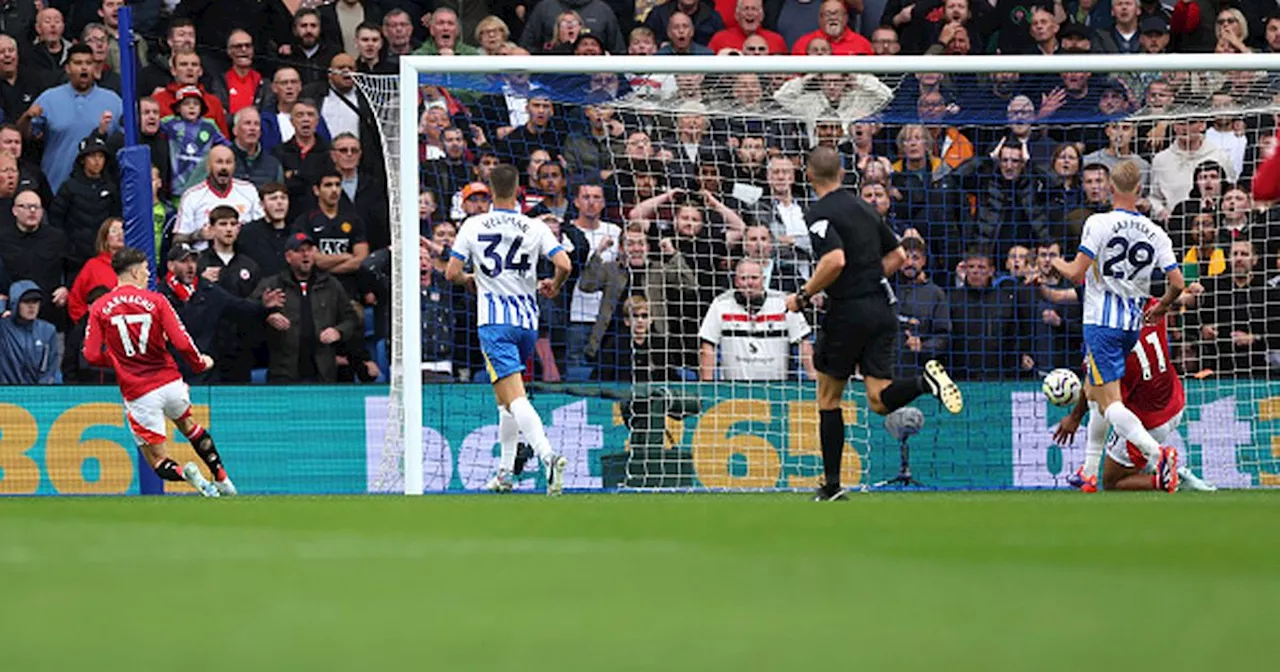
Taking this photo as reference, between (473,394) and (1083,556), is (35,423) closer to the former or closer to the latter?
(473,394)

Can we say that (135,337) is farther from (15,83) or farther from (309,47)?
(15,83)

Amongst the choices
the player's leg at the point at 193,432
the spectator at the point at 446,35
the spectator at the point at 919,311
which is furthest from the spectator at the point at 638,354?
the player's leg at the point at 193,432

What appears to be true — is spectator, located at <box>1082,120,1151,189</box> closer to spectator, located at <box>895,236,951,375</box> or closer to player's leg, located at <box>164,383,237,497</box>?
spectator, located at <box>895,236,951,375</box>

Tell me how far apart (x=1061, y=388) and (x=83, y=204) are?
7927 mm

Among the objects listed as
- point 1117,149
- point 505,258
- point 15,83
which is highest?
point 15,83

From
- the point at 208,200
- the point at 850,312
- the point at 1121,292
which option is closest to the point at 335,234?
the point at 208,200

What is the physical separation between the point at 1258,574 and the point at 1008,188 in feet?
29.9

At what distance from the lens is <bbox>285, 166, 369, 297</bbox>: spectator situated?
15250 mm

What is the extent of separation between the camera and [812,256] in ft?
48.0

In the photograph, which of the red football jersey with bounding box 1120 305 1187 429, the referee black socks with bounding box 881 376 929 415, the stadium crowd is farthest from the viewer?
the stadium crowd

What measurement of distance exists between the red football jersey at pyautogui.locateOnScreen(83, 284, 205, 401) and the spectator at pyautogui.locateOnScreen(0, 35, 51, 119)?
3.92 m

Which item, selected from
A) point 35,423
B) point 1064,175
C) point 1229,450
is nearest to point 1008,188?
point 1064,175

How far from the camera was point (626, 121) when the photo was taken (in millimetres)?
14977

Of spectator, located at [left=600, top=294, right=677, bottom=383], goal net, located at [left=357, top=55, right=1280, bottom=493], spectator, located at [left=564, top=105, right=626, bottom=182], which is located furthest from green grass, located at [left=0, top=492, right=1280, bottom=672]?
spectator, located at [left=564, top=105, right=626, bottom=182]
